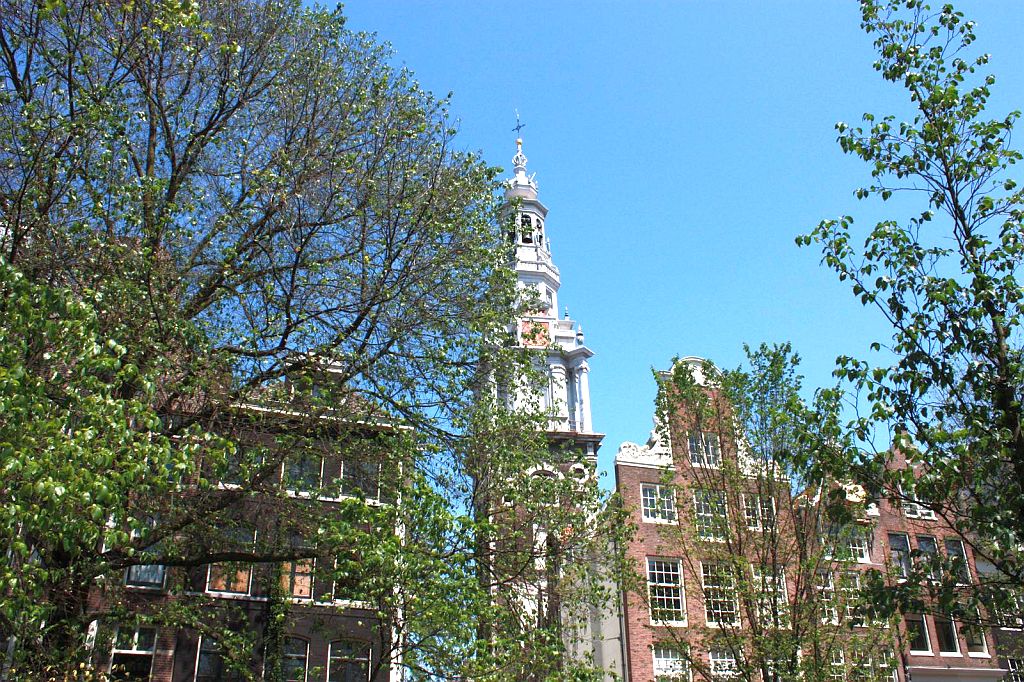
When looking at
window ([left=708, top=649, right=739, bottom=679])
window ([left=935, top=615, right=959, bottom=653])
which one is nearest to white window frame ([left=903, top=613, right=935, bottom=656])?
window ([left=935, top=615, right=959, bottom=653])

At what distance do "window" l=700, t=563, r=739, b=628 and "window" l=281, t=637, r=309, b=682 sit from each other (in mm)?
14119

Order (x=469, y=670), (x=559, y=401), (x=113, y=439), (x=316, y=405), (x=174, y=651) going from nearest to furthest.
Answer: (x=113, y=439) < (x=316, y=405) < (x=469, y=670) < (x=174, y=651) < (x=559, y=401)

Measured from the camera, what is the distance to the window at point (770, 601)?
77.4ft

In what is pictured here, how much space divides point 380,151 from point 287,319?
4596 mm

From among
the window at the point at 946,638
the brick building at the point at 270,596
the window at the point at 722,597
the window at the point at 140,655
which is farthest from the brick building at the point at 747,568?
the window at the point at 140,655

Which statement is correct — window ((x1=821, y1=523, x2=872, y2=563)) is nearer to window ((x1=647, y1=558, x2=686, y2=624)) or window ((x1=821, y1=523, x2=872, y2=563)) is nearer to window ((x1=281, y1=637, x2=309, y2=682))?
window ((x1=647, y1=558, x2=686, y2=624))

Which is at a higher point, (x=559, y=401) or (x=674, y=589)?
(x=559, y=401)

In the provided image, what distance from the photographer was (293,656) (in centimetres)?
2939

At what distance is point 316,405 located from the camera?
1628cm

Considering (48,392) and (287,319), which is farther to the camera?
(287,319)

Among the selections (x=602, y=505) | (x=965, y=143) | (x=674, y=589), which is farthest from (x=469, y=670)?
(x=674, y=589)

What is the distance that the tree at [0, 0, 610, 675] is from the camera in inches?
576

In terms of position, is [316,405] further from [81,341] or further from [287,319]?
[81,341]

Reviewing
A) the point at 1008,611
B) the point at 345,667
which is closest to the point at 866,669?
the point at 1008,611
